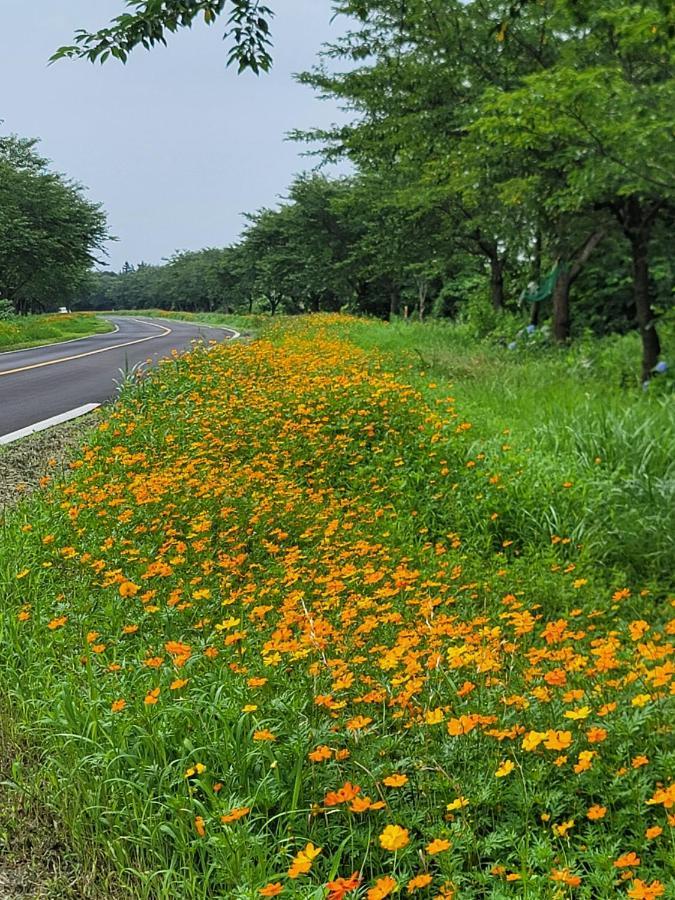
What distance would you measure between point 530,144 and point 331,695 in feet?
21.7

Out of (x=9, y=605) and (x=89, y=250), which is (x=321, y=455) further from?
(x=89, y=250)

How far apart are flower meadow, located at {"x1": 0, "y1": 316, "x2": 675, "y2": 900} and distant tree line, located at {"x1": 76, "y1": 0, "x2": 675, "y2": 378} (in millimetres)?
2583

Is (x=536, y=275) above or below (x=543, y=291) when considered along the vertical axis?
above

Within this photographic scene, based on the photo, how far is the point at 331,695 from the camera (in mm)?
2178

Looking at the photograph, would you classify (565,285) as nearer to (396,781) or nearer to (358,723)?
(358,723)

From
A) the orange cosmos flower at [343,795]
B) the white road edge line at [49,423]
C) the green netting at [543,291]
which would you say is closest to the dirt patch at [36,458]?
the white road edge line at [49,423]

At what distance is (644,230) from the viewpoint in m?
8.20

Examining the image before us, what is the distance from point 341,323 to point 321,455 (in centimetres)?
1293

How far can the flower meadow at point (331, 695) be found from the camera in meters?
1.73

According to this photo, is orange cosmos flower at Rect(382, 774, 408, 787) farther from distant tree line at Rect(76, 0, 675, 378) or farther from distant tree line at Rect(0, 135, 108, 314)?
distant tree line at Rect(0, 135, 108, 314)

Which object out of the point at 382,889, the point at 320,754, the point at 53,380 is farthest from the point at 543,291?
the point at 382,889

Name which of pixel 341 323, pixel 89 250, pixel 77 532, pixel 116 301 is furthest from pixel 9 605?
pixel 116 301

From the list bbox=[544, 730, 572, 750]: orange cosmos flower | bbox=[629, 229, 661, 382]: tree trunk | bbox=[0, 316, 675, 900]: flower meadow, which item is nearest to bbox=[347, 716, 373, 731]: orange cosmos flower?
bbox=[0, 316, 675, 900]: flower meadow

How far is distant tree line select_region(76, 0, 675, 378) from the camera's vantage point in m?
6.15
